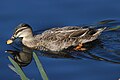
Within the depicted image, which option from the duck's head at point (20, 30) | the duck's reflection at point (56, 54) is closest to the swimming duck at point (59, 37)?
the duck's head at point (20, 30)

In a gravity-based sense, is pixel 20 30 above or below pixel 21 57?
above

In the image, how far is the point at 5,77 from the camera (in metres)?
8.55

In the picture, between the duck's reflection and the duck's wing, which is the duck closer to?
the duck's reflection

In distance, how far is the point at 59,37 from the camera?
1023cm

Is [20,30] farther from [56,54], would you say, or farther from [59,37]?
[56,54]

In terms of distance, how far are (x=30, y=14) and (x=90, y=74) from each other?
3.08 m

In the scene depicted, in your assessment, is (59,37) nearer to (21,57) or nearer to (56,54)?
(56,54)

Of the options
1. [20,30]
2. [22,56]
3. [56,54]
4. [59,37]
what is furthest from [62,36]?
[22,56]

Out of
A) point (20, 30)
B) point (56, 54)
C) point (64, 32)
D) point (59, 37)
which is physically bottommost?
point (56, 54)

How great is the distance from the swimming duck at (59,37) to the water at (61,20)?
0.27m

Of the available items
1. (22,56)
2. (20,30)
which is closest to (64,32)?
(20,30)

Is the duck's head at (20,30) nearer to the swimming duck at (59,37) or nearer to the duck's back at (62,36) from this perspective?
the swimming duck at (59,37)

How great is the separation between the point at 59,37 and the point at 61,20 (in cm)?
72

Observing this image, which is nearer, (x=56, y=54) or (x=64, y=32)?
(x=56, y=54)
